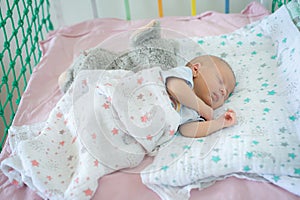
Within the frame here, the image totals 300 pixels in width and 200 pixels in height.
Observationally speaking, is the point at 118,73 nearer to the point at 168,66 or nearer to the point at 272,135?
the point at 168,66

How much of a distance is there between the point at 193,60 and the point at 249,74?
0.60 feet

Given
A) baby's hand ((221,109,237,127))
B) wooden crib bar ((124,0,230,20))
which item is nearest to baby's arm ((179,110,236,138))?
baby's hand ((221,109,237,127))

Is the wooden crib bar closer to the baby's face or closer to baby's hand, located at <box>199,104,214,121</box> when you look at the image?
the baby's face

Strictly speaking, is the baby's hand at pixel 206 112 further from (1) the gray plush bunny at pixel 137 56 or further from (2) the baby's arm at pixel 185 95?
(1) the gray plush bunny at pixel 137 56

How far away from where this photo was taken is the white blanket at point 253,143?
0.89 metres

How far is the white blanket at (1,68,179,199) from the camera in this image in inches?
35.5

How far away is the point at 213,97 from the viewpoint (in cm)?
110

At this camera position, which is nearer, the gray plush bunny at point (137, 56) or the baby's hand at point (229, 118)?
the baby's hand at point (229, 118)

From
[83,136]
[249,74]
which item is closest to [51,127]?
[83,136]

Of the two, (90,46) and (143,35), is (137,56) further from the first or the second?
(90,46)

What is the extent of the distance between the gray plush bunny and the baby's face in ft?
0.30

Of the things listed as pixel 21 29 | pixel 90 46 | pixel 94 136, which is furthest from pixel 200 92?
pixel 21 29

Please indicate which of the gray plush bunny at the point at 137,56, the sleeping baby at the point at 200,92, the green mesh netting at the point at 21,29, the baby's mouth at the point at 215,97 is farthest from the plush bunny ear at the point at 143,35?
the green mesh netting at the point at 21,29

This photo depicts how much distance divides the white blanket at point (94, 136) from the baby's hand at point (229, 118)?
0.12 metres
